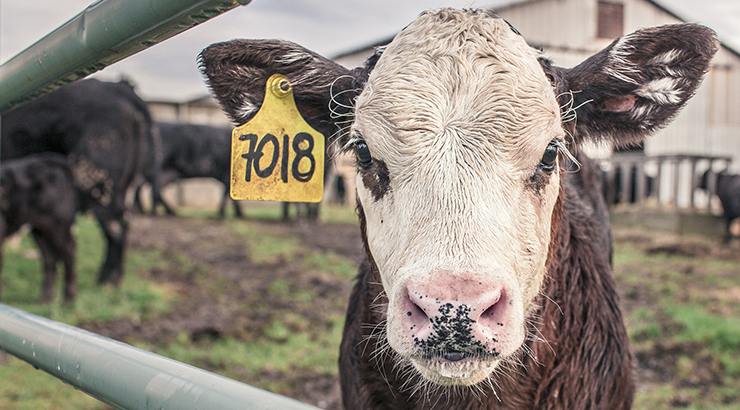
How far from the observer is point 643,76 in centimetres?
184

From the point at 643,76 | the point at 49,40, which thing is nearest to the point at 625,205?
the point at 643,76

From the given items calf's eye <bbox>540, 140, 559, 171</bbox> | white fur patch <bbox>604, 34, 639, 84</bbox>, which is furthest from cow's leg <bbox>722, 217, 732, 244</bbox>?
calf's eye <bbox>540, 140, 559, 171</bbox>

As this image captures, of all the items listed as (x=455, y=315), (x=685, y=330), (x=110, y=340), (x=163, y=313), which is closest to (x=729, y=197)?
(x=685, y=330)

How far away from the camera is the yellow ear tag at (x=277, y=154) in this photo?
180 centimetres

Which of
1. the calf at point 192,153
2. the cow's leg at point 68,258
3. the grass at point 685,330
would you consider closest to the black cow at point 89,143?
the cow's leg at point 68,258

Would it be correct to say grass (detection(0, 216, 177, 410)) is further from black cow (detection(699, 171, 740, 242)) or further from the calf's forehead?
black cow (detection(699, 171, 740, 242))

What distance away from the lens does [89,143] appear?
6.08 meters

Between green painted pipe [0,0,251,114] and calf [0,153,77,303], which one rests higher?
green painted pipe [0,0,251,114]

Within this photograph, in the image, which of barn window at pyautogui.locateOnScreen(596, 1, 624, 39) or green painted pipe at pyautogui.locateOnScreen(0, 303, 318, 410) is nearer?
green painted pipe at pyautogui.locateOnScreen(0, 303, 318, 410)

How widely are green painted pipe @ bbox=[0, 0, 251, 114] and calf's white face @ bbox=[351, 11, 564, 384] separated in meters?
0.70

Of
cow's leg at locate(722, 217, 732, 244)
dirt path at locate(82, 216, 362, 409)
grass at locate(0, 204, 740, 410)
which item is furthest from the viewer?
cow's leg at locate(722, 217, 732, 244)

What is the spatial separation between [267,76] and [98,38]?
0.92m

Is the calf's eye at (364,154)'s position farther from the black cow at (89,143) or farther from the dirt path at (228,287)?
the black cow at (89,143)

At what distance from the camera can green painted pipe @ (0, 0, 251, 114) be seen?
0.88m
